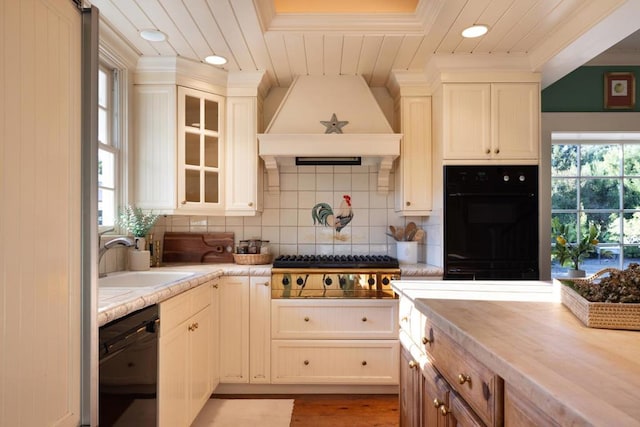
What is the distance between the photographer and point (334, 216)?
340cm

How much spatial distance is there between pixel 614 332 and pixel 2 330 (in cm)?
131

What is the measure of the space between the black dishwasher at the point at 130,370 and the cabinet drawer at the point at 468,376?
1063 millimetres

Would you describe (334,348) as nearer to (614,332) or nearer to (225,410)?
(225,410)

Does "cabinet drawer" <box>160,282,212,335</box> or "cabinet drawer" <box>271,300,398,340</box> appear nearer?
"cabinet drawer" <box>160,282,212,335</box>

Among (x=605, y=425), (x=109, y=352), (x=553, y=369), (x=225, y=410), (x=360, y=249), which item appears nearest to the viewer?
(x=605, y=425)

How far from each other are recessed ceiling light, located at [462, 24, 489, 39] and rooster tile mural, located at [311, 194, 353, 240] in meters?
1.45

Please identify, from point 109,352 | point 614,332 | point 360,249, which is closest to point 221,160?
point 360,249

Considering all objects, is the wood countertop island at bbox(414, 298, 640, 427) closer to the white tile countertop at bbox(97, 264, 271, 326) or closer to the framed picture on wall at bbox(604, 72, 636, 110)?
the white tile countertop at bbox(97, 264, 271, 326)

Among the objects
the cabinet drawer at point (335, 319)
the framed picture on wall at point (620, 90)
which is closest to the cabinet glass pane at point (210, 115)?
the cabinet drawer at point (335, 319)

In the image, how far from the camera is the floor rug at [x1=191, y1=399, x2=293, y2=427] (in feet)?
8.13

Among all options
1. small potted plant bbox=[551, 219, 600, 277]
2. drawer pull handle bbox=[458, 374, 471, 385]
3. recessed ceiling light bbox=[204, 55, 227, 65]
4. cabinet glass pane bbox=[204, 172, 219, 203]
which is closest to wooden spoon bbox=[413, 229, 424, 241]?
small potted plant bbox=[551, 219, 600, 277]

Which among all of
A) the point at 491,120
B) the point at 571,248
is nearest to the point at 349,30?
the point at 491,120

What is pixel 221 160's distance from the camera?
10.1 feet

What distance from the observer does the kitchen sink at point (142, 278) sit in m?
2.39
